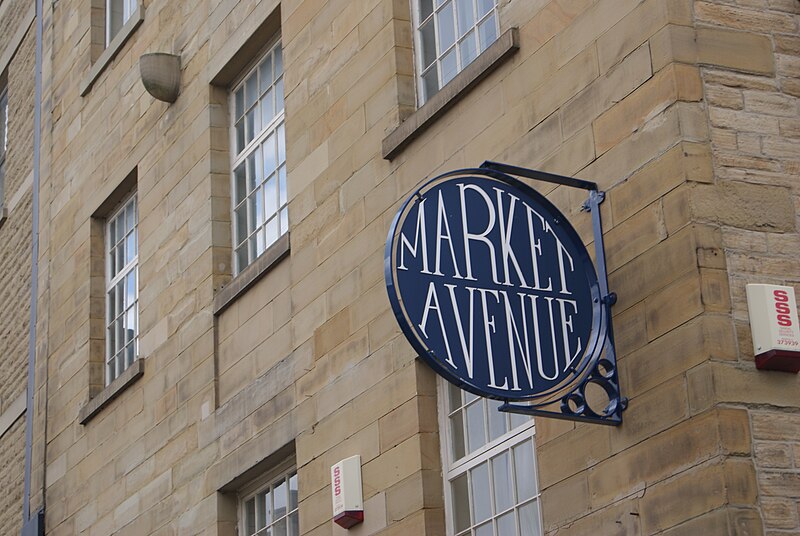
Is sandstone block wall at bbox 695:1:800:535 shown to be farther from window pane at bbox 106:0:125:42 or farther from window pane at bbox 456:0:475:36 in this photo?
window pane at bbox 106:0:125:42

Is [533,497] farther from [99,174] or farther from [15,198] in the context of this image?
[15,198]

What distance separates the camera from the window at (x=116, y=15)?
18141 mm

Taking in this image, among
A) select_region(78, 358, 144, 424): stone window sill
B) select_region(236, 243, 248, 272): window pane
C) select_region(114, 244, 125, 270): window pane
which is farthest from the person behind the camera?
select_region(114, 244, 125, 270): window pane

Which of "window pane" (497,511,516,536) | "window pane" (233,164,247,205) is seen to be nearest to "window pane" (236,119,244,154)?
"window pane" (233,164,247,205)

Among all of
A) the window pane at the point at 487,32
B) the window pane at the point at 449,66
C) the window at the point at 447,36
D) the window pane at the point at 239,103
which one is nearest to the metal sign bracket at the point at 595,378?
the window pane at the point at 487,32

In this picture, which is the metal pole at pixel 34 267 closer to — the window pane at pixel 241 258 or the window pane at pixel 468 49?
the window pane at pixel 241 258

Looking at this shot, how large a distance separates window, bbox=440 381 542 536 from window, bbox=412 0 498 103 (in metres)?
2.25

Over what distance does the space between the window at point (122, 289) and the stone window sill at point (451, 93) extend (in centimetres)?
531

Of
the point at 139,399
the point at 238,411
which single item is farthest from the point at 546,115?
the point at 139,399

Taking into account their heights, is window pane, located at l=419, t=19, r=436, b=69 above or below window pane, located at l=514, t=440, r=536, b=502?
above

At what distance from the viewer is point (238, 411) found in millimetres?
13367

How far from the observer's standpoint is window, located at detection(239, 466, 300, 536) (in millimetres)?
12797

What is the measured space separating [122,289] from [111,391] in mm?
1362

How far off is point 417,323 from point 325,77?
4.79 metres
